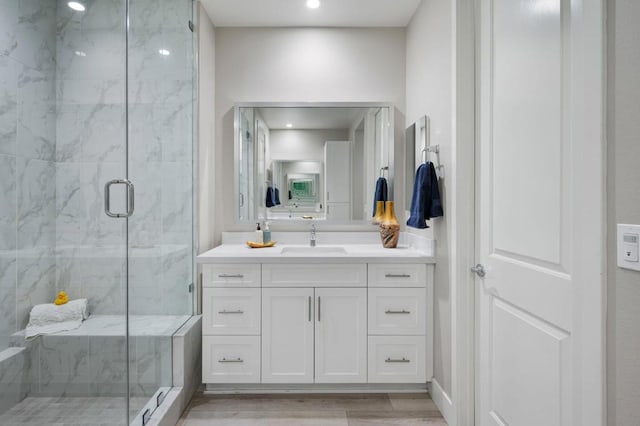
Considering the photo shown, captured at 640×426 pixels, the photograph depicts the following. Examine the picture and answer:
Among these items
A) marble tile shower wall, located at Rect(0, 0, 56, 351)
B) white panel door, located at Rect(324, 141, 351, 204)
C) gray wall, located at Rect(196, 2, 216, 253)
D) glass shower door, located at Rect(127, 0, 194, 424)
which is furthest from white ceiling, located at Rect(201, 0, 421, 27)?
marble tile shower wall, located at Rect(0, 0, 56, 351)

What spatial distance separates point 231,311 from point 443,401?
132 cm

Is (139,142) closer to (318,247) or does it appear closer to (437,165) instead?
(318,247)

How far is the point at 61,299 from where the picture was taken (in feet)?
4.34

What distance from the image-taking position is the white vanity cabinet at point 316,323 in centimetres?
215

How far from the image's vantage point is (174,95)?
214 cm

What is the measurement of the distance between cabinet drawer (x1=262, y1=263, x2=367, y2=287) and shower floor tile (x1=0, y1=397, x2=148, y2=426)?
911 millimetres

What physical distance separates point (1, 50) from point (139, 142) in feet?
2.18
